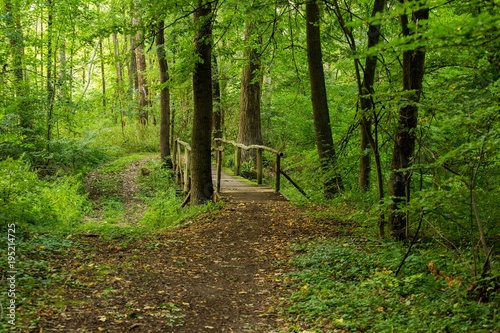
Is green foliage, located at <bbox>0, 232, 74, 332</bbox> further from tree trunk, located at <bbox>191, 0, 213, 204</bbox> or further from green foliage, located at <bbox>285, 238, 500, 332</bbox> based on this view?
tree trunk, located at <bbox>191, 0, 213, 204</bbox>

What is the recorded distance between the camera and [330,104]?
1567 cm

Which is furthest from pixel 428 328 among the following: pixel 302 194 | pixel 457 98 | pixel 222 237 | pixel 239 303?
pixel 302 194

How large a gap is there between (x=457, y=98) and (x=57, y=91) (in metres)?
16.4

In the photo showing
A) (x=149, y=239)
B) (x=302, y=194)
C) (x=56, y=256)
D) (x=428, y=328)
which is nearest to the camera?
(x=428, y=328)

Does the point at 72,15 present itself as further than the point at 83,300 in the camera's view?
Yes

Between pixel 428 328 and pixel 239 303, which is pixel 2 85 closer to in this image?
Result: pixel 239 303

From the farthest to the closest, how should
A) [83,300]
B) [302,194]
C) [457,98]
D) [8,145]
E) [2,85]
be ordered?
[8,145] → [2,85] → [302,194] → [457,98] → [83,300]

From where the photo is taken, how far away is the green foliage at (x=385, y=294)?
165 inches

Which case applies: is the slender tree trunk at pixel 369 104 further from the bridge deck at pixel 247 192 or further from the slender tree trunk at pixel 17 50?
the slender tree trunk at pixel 17 50

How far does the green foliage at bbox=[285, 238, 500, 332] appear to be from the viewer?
4.20 m

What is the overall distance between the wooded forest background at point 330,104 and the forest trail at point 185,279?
1.80m

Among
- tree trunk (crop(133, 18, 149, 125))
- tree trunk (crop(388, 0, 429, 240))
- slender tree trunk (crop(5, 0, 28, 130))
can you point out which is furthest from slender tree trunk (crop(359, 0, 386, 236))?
tree trunk (crop(133, 18, 149, 125))

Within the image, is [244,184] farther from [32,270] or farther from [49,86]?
[49,86]

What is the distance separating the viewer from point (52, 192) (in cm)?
1348
